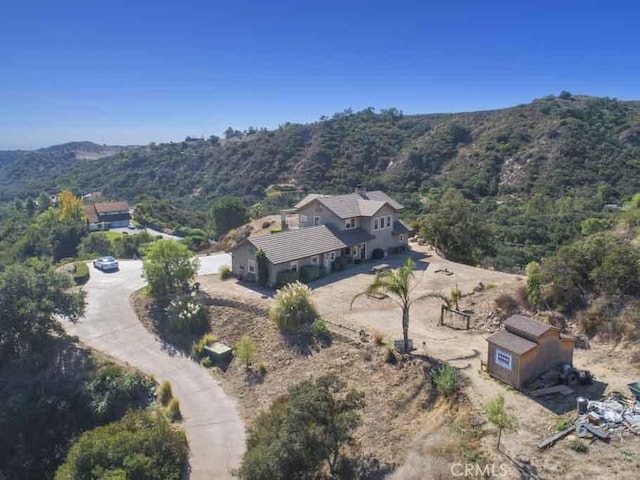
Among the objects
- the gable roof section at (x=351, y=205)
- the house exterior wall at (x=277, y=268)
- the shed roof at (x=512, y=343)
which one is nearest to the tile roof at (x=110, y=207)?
the gable roof section at (x=351, y=205)

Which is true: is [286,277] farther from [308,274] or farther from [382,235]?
[382,235]

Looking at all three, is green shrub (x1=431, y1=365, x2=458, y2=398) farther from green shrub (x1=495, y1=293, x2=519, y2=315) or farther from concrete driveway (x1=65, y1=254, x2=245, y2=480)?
concrete driveway (x1=65, y1=254, x2=245, y2=480)

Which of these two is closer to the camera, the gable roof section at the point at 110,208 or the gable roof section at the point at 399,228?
the gable roof section at the point at 399,228

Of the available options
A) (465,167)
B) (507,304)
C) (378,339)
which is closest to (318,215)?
(378,339)

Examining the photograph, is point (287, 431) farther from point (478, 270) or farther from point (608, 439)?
point (478, 270)

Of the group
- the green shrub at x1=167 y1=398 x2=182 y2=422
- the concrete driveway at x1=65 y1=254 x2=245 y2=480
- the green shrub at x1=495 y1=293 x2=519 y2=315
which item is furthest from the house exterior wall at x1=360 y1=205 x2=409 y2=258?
the green shrub at x1=167 y1=398 x2=182 y2=422

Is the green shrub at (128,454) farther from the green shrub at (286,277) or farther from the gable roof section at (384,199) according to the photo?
the gable roof section at (384,199)
